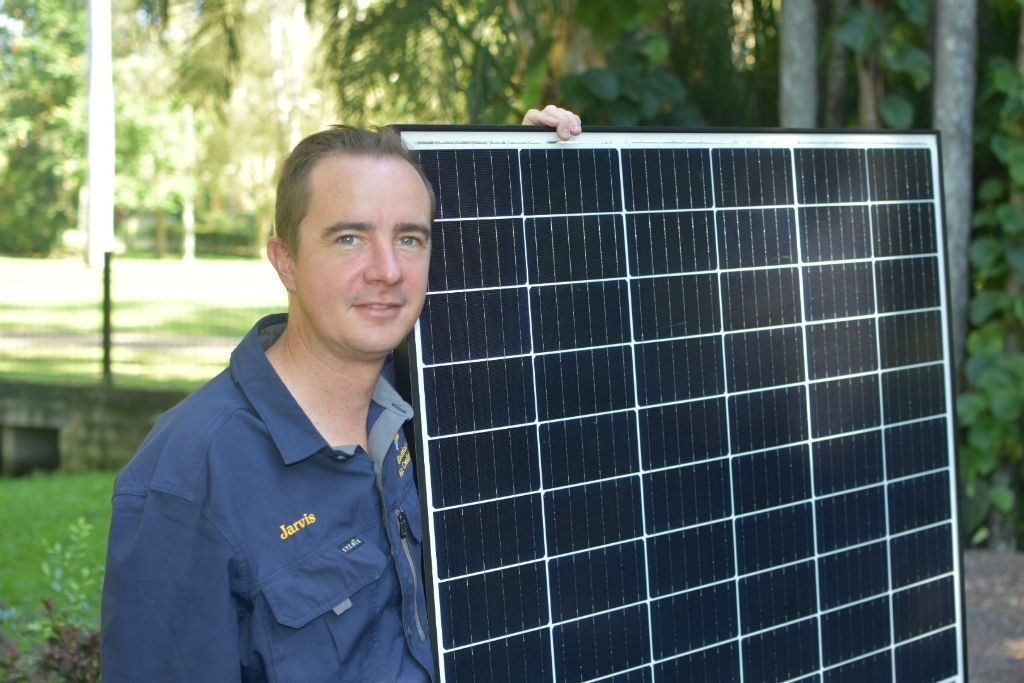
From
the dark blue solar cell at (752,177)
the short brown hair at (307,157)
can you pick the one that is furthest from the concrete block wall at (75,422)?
the short brown hair at (307,157)

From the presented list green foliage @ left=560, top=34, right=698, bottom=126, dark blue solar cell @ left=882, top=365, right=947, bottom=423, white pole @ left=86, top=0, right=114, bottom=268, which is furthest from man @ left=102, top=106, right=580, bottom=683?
white pole @ left=86, top=0, right=114, bottom=268

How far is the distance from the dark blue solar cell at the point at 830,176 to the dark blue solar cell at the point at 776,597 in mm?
1153

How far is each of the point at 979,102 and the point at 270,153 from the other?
4120cm

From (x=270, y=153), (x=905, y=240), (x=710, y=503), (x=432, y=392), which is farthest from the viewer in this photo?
(x=270, y=153)

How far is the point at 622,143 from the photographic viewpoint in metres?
3.32

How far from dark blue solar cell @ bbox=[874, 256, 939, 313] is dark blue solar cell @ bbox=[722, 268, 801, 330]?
1.34ft

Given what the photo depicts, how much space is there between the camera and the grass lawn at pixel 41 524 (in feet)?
23.8

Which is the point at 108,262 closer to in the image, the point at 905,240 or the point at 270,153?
the point at 905,240

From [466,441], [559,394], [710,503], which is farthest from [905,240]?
[466,441]

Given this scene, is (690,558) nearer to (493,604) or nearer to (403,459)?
(493,604)

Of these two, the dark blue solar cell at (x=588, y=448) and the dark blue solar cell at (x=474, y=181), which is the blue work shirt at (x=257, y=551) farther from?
the dark blue solar cell at (x=474, y=181)

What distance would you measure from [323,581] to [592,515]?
88cm

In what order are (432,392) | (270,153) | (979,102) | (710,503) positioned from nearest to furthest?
(432,392)
(710,503)
(979,102)
(270,153)

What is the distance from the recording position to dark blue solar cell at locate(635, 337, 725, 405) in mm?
3340
